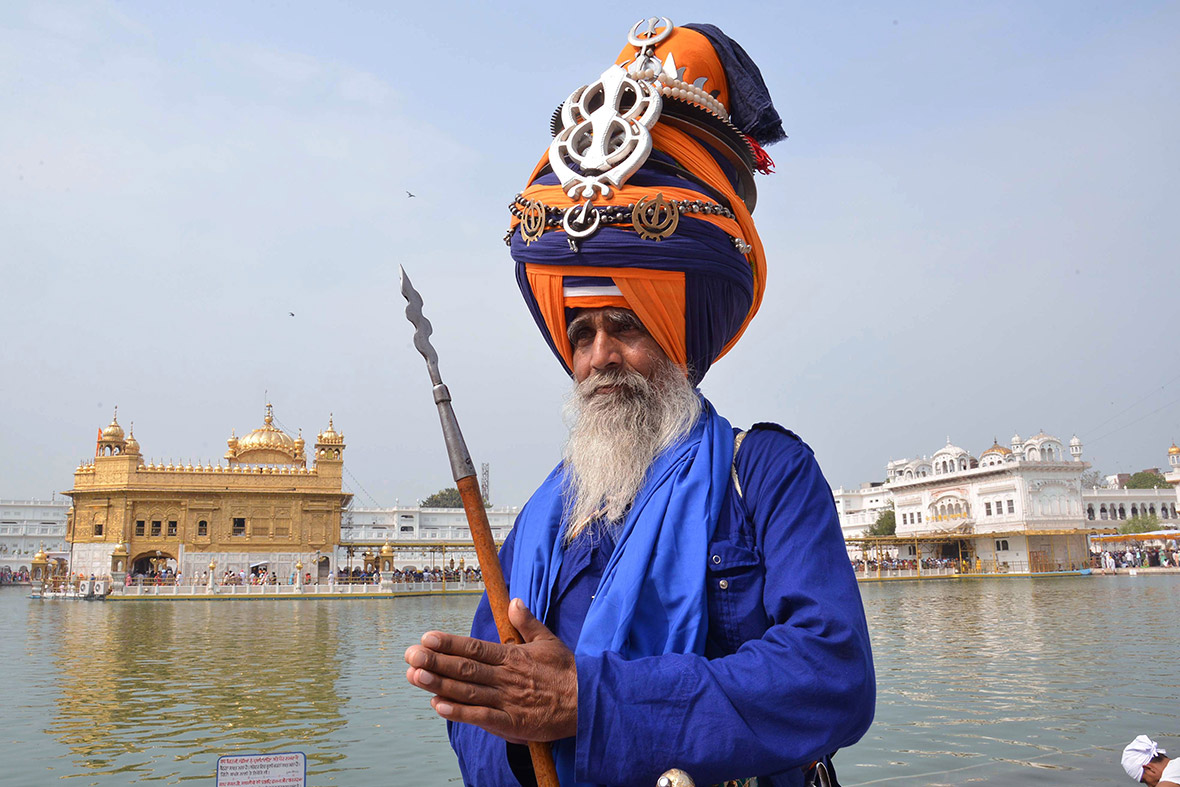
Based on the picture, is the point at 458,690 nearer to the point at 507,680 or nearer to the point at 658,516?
the point at 507,680

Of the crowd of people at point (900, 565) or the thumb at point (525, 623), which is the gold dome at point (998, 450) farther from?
the thumb at point (525, 623)

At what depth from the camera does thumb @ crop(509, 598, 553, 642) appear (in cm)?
102

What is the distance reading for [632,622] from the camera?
1203 mm

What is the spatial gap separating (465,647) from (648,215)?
755 millimetres

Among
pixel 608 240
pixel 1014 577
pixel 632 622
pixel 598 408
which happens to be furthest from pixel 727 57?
pixel 1014 577

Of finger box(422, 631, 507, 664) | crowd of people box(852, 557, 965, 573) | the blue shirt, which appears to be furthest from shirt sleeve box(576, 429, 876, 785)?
crowd of people box(852, 557, 965, 573)

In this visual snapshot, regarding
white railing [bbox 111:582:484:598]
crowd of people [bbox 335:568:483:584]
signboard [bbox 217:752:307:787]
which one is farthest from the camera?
crowd of people [bbox 335:568:483:584]

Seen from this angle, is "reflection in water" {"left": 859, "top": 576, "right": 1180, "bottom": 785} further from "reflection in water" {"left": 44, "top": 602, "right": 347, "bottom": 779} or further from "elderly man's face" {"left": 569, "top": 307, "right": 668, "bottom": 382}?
"elderly man's face" {"left": 569, "top": 307, "right": 668, "bottom": 382}

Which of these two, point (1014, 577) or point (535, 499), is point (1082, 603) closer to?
point (535, 499)

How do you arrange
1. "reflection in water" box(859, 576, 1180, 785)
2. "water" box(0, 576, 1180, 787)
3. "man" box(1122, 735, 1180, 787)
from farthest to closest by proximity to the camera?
"water" box(0, 576, 1180, 787) → "reflection in water" box(859, 576, 1180, 785) → "man" box(1122, 735, 1180, 787)

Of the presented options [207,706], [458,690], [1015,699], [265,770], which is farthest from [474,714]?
[1015,699]

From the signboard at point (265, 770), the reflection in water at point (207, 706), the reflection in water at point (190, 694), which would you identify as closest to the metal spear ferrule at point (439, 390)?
the signboard at point (265, 770)

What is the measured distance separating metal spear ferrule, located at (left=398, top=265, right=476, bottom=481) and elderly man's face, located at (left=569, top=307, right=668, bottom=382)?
0.29 m

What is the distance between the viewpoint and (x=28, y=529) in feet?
205
